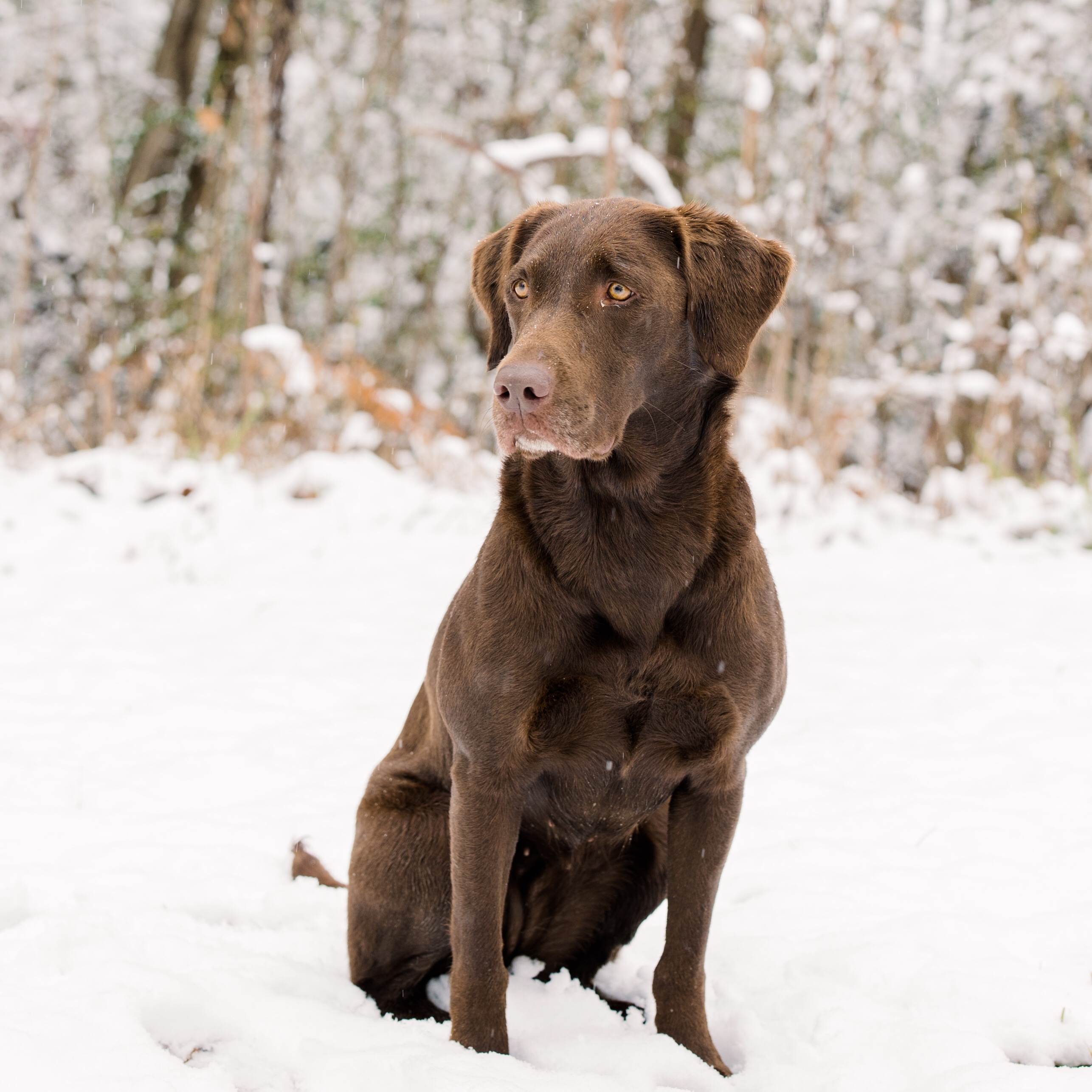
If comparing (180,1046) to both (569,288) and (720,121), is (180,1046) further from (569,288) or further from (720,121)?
(720,121)

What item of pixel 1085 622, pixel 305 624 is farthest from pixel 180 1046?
pixel 1085 622

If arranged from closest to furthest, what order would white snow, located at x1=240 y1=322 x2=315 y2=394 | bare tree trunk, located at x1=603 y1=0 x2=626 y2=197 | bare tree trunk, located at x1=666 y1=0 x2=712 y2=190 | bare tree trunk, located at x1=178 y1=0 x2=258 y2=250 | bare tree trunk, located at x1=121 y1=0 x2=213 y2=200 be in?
bare tree trunk, located at x1=603 y1=0 x2=626 y2=197
white snow, located at x1=240 y1=322 x2=315 y2=394
bare tree trunk, located at x1=178 y1=0 x2=258 y2=250
bare tree trunk, located at x1=121 y1=0 x2=213 y2=200
bare tree trunk, located at x1=666 y1=0 x2=712 y2=190

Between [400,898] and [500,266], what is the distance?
1369mm

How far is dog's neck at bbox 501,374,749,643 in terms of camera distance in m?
1.84

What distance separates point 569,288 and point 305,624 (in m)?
3.43

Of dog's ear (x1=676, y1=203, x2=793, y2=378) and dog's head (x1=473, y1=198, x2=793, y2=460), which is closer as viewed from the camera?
dog's head (x1=473, y1=198, x2=793, y2=460)

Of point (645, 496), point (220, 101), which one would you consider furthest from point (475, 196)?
point (645, 496)

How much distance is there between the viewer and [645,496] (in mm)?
1909

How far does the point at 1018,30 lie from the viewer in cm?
1039

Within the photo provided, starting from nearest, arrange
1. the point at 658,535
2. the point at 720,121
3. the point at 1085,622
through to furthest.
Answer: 1. the point at 658,535
2. the point at 1085,622
3. the point at 720,121

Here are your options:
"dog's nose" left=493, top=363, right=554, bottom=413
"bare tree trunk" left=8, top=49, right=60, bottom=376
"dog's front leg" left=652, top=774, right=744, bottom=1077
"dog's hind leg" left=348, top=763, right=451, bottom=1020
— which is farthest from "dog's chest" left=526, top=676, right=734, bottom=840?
"bare tree trunk" left=8, top=49, right=60, bottom=376

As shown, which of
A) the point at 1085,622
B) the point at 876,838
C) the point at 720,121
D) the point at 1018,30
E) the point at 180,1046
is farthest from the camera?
the point at 720,121

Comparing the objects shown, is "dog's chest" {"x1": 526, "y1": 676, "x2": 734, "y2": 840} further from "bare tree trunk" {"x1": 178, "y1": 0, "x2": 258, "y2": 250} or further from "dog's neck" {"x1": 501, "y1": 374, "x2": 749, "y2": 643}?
"bare tree trunk" {"x1": 178, "y1": 0, "x2": 258, "y2": 250}

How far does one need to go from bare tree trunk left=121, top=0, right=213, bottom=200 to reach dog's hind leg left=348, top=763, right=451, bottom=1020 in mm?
10158
